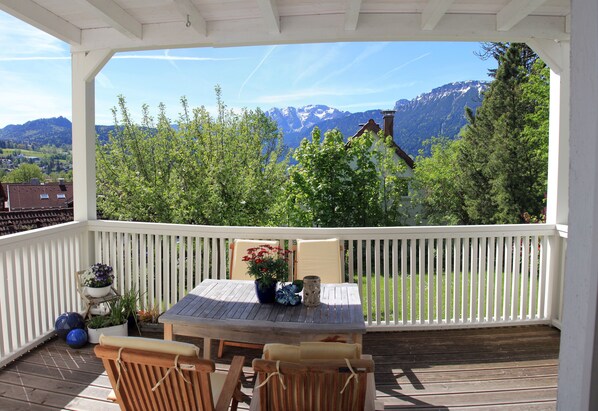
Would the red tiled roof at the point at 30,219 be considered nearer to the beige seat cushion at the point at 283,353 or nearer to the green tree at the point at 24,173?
the green tree at the point at 24,173

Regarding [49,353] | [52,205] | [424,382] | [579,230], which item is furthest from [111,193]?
[579,230]

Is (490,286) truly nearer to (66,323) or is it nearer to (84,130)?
(66,323)

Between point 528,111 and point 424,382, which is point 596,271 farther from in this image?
point 528,111

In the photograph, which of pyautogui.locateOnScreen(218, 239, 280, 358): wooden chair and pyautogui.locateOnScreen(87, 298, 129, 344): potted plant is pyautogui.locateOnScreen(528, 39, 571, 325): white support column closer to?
pyautogui.locateOnScreen(218, 239, 280, 358): wooden chair

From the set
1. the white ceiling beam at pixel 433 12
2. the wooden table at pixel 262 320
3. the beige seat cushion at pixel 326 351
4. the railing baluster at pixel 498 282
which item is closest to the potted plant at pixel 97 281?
the wooden table at pixel 262 320

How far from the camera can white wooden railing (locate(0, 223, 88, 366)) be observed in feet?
11.3

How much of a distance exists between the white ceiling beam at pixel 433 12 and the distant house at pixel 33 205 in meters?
4.47

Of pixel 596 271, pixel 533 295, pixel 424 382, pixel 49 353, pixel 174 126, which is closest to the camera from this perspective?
pixel 596 271

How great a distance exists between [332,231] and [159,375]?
7.92 ft

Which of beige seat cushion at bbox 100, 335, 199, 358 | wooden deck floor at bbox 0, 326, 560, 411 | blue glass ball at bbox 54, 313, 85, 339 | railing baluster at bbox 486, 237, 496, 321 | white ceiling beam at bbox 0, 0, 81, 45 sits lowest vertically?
wooden deck floor at bbox 0, 326, 560, 411

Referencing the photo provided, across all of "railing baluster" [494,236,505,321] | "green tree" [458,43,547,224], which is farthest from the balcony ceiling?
"green tree" [458,43,547,224]

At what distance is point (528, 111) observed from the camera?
1342cm

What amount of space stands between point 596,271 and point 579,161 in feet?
0.72

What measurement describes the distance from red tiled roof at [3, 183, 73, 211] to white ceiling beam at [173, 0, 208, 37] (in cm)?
357
